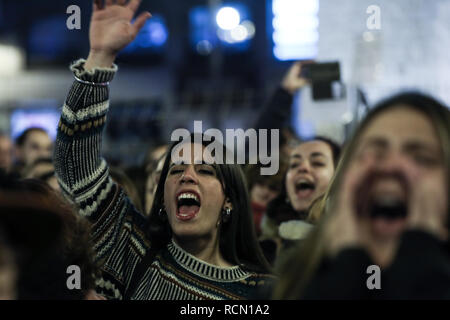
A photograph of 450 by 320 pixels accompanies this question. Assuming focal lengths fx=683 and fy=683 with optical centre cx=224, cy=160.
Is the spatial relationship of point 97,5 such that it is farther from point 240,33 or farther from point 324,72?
point 240,33

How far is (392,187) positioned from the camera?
107 centimetres

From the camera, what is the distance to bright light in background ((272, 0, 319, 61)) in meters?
10.5

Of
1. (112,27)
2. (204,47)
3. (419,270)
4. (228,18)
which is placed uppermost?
(228,18)

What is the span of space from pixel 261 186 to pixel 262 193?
0.05m

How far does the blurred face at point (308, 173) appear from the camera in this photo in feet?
11.9

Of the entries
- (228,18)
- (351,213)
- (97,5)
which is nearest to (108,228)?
(97,5)

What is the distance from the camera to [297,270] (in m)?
1.29

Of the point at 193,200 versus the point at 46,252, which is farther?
the point at 193,200

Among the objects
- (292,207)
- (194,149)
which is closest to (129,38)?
(194,149)

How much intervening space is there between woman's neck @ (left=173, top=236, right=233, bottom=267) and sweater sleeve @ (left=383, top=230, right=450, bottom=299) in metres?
1.48

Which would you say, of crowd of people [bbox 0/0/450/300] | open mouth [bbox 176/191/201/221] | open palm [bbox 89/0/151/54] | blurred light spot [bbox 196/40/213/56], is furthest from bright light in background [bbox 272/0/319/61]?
blurred light spot [bbox 196/40/213/56]

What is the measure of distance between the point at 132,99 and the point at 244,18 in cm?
449

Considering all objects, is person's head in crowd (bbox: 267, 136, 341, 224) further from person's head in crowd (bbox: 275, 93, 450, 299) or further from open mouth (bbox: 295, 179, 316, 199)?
person's head in crowd (bbox: 275, 93, 450, 299)

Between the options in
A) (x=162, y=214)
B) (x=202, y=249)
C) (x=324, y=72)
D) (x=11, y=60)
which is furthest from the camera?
(x=11, y=60)
